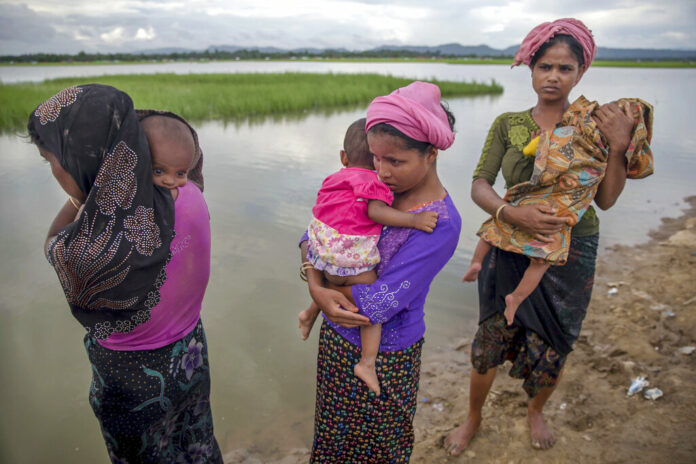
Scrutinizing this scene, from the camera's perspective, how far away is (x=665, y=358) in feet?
8.09

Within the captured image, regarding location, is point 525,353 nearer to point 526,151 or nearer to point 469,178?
point 526,151

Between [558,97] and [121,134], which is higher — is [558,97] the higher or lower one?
the higher one

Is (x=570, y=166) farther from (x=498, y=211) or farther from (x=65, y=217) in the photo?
(x=65, y=217)

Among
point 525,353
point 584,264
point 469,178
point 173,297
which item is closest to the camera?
point 173,297

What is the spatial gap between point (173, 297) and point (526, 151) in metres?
1.30

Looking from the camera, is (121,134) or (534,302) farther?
(534,302)

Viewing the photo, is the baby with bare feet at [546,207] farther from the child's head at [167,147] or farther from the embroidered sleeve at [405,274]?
the child's head at [167,147]

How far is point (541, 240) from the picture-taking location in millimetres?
1532

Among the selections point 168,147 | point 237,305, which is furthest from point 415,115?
point 237,305

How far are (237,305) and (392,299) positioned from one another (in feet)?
7.40

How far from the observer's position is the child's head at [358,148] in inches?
49.8

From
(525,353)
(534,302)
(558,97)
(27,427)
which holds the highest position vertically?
(558,97)

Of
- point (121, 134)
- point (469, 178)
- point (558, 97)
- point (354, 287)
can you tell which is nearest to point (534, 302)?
point (558, 97)

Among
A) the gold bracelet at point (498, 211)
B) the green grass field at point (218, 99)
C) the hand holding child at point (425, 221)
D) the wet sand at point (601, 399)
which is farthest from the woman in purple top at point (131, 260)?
the green grass field at point (218, 99)
